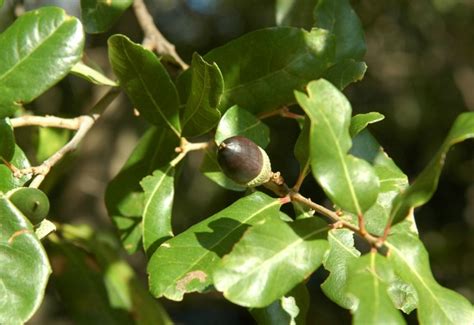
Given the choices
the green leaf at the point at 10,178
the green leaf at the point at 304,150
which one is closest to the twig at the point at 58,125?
the green leaf at the point at 10,178

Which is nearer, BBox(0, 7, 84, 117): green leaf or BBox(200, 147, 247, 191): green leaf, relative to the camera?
BBox(0, 7, 84, 117): green leaf

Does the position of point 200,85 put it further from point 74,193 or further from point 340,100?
point 74,193

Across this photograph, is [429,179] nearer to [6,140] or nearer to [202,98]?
[202,98]

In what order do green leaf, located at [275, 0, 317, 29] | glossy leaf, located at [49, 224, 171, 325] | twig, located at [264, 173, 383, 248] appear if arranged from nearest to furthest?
twig, located at [264, 173, 383, 248] → green leaf, located at [275, 0, 317, 29] → glossy leaf, located at [49, 224, 171, 325]

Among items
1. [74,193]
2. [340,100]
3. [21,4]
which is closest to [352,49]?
[340,100]

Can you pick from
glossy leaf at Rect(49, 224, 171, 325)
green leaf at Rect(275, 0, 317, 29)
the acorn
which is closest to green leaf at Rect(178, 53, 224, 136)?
the acorn

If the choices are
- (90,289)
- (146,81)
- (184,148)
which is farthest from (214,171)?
(90,289)

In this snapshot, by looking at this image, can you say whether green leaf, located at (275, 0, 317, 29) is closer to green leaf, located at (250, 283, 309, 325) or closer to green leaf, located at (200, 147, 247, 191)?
green leaf, located at (200, 147, 247, 191)
